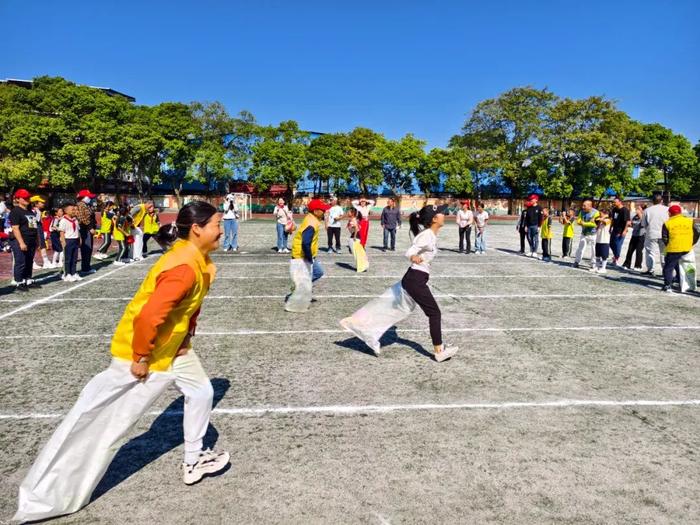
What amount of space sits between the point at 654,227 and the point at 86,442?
543 inches

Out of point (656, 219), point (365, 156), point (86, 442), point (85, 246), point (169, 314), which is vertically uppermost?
point (365, 156)

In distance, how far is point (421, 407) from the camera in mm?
4750

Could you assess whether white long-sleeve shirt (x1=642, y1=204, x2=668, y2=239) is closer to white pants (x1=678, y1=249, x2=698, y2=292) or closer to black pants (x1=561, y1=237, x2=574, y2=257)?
white pants (x1=678, y1=249, x2=698, y2=292)

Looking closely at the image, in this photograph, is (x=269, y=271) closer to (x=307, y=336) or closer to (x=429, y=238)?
(x=307, y=336)

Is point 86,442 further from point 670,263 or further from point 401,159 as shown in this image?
point 401,159

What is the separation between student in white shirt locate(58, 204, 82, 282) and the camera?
37.7 ft

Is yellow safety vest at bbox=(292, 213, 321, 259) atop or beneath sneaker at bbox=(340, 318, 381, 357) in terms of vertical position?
atop

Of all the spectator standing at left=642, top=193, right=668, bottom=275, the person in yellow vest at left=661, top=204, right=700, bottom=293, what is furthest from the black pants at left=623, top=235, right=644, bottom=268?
the person in yellow vest at left=661, top=204, right=700, bottom=293

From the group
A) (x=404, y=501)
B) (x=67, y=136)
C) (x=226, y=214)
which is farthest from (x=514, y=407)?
(x=67, y=136)

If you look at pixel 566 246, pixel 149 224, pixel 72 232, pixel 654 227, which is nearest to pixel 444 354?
pixel 72 232

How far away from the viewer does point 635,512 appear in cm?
314

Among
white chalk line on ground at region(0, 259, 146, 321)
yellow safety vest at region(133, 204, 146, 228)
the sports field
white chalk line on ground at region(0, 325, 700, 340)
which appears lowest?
the sports field

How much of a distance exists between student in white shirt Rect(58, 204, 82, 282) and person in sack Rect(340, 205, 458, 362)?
839 centimetres

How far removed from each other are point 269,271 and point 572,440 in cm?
1051
